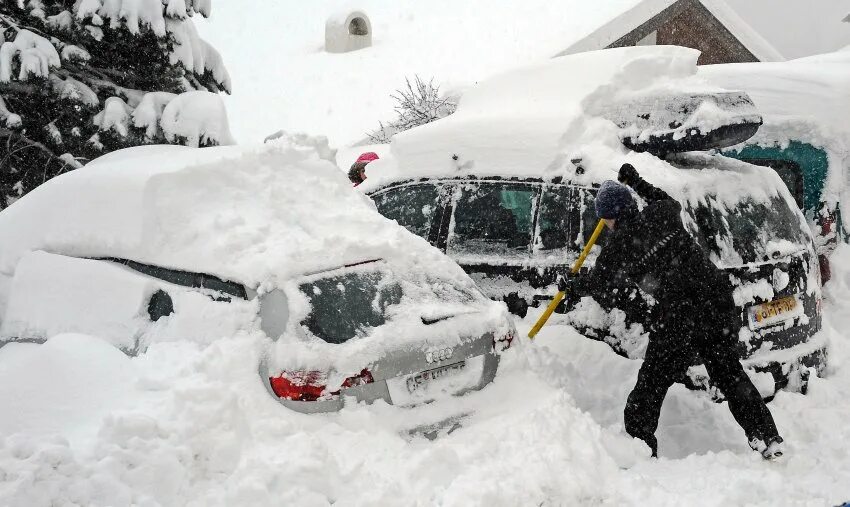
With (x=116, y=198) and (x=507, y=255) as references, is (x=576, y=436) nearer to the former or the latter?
(x=507, y=255)

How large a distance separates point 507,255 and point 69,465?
131 inches

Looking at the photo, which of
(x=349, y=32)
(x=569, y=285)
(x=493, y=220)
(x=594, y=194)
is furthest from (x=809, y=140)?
(x=349, y=32)

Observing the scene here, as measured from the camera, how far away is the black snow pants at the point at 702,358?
4137 millimetres

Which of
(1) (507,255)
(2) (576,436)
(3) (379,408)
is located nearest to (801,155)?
(1) (507,255)

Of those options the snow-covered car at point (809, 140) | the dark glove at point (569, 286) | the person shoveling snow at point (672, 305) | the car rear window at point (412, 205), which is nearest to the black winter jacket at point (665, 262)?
the person shoveling snow at point (672, 305)

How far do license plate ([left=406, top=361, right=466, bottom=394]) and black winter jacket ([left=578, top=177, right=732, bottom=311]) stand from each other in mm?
1143

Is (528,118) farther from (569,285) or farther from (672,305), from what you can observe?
(672,305)

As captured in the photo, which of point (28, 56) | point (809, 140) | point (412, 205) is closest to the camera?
point (412, 205)

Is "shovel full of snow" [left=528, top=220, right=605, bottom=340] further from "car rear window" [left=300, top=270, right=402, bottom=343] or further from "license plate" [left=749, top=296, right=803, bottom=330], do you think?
"car rear window" [left=300, top=270, right=402, bottom=343]

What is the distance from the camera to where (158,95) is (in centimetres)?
898

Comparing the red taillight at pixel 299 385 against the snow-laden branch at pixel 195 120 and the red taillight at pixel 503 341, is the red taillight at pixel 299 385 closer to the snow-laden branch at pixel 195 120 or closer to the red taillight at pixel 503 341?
the red taillight at pixel 503 341

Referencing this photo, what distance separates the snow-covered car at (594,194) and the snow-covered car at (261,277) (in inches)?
43.0

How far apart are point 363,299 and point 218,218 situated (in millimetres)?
1019

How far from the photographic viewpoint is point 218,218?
4043 millimetres
